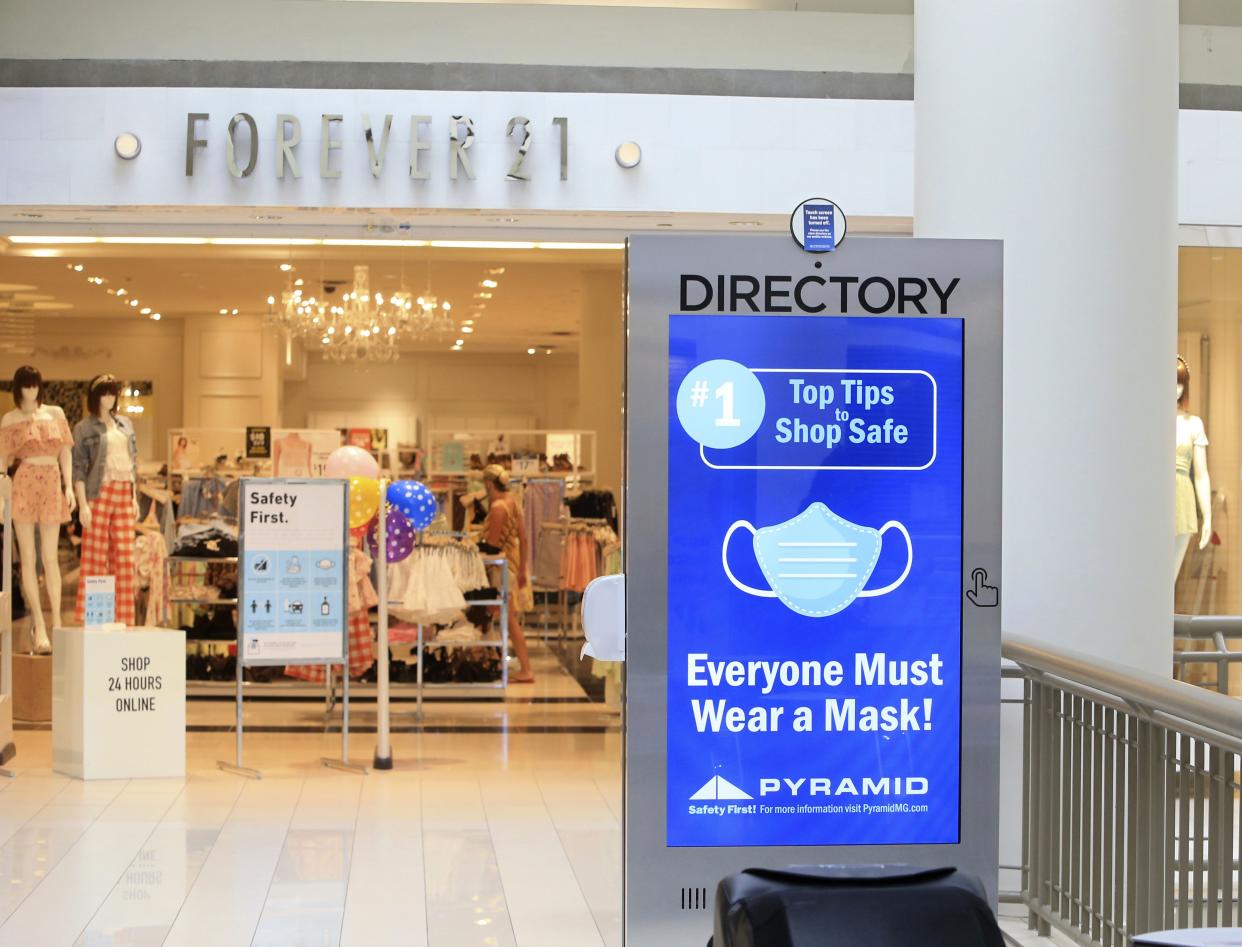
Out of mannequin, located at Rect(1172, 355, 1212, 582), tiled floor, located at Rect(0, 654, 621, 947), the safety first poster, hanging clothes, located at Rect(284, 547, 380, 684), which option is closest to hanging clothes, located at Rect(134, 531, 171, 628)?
hanging clothes, located at Rect(284, 547, 380, 684)

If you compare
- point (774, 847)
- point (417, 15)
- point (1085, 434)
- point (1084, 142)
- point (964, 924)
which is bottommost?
point (774, 847)

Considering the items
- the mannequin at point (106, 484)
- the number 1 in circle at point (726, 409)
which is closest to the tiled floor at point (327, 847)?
the mannequin at point (106, 484)

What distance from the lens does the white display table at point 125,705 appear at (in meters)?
7.31

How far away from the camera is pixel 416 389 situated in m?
25.8

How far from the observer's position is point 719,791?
346 centimetres

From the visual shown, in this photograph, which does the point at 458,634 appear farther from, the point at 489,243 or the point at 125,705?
the point at 125,705

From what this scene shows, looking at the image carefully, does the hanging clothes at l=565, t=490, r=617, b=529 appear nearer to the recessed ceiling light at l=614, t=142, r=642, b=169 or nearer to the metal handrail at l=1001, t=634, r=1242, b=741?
the recessed ceiling light at l=614, t=142, r=642, b=169

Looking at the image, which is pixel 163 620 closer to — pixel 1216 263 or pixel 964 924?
pixel 1216 263

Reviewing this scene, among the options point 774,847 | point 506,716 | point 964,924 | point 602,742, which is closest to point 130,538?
point 506,716

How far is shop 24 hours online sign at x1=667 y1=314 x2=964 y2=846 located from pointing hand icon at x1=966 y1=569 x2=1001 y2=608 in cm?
4

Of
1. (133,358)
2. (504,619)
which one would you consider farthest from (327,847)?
(133,358)

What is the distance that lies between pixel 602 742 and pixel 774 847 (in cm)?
512

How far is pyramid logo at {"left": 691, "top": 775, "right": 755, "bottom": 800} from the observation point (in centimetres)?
345

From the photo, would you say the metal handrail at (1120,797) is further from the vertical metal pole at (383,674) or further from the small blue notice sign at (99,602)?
the small blue notice sign at (99,602)
